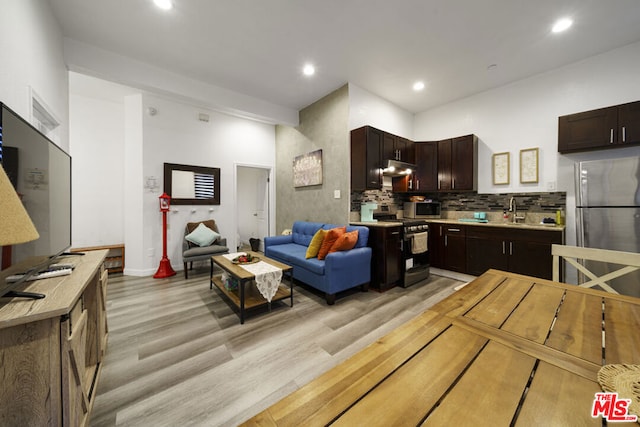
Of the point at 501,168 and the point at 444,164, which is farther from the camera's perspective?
the point at 444,164

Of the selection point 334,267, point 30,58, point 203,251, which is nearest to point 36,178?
point 30,58

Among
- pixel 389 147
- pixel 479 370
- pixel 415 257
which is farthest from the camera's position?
pixel 389 147

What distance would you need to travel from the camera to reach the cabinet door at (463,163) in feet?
12.8

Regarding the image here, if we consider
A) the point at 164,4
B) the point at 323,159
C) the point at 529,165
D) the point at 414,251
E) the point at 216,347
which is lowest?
the point at 216,347

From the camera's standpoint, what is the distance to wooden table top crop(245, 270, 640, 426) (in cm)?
52

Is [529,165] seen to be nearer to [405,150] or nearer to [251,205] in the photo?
[405,150]

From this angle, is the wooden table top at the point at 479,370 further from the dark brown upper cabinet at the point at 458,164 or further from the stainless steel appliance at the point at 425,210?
the stainless steel appliance at the point at 425,210

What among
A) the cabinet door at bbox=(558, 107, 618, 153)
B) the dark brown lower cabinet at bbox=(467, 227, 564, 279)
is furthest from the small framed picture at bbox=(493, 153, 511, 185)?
the dark brown lower cabinet at bbox=(467, 227, 564, 279)

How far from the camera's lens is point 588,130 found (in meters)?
2.97

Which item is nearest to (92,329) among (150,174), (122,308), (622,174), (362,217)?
(122,308)

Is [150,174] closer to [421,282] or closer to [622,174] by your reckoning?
[421,282]

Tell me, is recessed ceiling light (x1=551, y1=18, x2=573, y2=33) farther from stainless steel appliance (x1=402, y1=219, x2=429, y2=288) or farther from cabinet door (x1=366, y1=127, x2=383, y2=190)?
stainless steel appliance (x1=402, y1=219, x2=429, y2=288)

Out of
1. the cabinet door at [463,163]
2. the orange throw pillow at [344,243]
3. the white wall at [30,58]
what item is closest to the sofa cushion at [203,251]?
the white wall at [30,58]

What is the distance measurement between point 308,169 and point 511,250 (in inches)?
137
